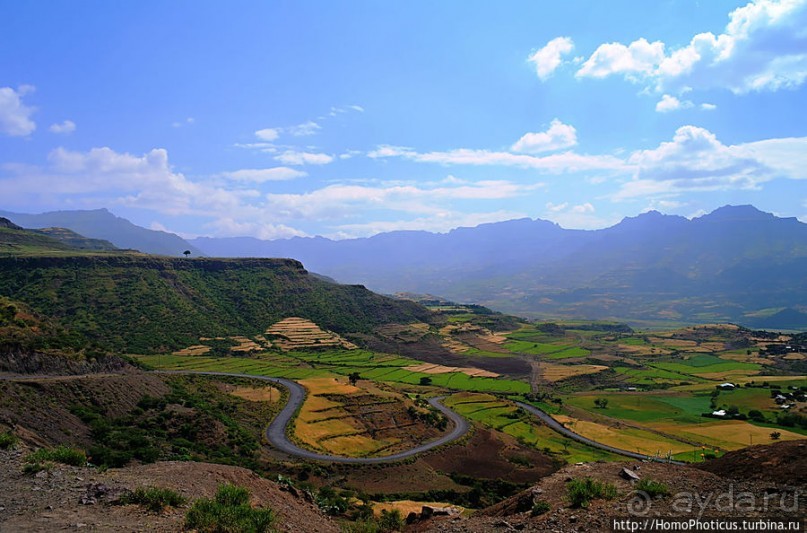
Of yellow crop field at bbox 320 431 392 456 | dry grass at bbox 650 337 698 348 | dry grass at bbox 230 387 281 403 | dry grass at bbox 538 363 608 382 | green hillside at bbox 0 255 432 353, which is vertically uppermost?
green hillside at bbox 0 255 432 353

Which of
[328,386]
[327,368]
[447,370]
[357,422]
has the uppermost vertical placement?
[328,386]

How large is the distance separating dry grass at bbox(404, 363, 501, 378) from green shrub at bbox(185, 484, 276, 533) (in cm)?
9290

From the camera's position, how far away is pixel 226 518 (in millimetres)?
11898

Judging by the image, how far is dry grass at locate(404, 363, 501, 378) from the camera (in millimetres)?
105000

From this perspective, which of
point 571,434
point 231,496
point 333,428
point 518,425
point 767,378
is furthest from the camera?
point 767,378

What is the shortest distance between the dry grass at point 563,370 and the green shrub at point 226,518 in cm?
10009

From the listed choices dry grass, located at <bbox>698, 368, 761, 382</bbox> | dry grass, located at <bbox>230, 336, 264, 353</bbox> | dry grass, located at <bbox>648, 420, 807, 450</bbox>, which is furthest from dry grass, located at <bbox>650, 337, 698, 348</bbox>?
dry grass, located at <bbox>230, 336, 264, 353</bbox>

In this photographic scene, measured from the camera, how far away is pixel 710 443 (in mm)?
59250

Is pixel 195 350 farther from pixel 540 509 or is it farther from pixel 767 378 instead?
pixel 767 378

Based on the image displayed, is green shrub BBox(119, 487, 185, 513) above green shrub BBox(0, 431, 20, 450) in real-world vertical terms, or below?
above

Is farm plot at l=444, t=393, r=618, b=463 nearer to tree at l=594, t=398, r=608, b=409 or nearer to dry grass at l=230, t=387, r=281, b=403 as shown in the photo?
tree at l=594, t=398, r=608, b=409

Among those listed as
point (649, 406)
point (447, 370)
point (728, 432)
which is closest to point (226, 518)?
point (728, 432)

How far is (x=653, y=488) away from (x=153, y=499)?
1407 cm

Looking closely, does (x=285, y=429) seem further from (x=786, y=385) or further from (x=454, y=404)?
(x=786, y=385)
